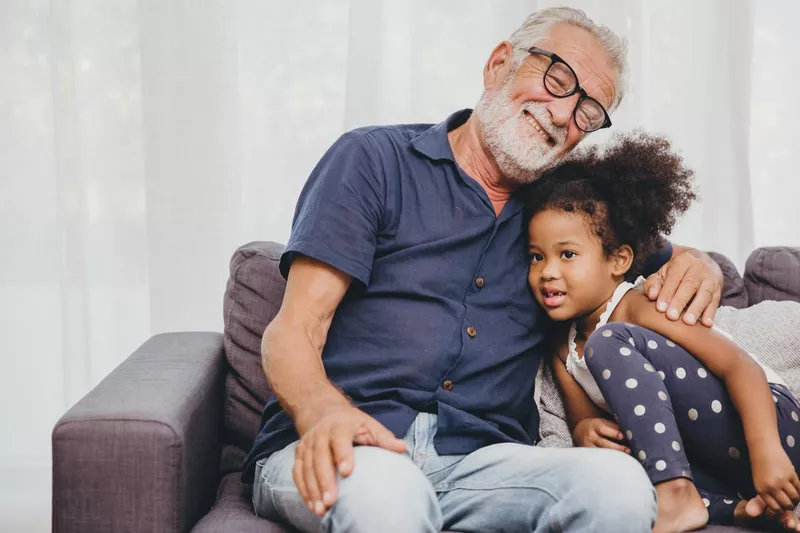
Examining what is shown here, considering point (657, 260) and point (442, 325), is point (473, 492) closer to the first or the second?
point (442, 325)

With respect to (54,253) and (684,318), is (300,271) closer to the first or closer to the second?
(684,318)

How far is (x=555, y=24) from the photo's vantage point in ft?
6.11

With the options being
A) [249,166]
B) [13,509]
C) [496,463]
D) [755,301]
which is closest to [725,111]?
[755,301]

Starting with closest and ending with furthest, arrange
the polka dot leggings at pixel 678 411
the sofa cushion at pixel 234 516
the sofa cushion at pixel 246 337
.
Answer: the sofa cushion at pixel 234 516 → the polka dot leggings at pixel 678 411 → the sofa cushion at pixel 246 337

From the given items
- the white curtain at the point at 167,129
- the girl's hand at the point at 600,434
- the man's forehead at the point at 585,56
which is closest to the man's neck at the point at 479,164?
the man's forehead at the point at 585,56

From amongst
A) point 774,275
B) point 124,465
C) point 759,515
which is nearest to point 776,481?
point 759,515

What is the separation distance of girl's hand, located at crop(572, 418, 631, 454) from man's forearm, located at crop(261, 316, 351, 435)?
590 millimetres

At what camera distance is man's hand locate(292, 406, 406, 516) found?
3.95 feet

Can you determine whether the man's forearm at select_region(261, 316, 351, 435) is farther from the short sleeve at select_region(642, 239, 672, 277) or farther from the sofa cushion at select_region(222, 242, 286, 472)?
the short sleeve at select_region(642, 239, 672, 277)

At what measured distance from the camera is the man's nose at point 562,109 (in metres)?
1.79

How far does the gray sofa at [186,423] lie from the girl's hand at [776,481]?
0.10 meters

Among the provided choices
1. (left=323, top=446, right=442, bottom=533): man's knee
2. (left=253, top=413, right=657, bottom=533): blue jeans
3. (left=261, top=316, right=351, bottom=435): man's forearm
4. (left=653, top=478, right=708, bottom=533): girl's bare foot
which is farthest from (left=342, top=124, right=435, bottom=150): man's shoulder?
(left=653, top=478, right=708, bottom=533): girl's bare foot

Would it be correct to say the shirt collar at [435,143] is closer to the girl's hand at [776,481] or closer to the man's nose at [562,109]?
the man's nose at [562,109]

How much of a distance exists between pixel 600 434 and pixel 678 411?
0.16m
